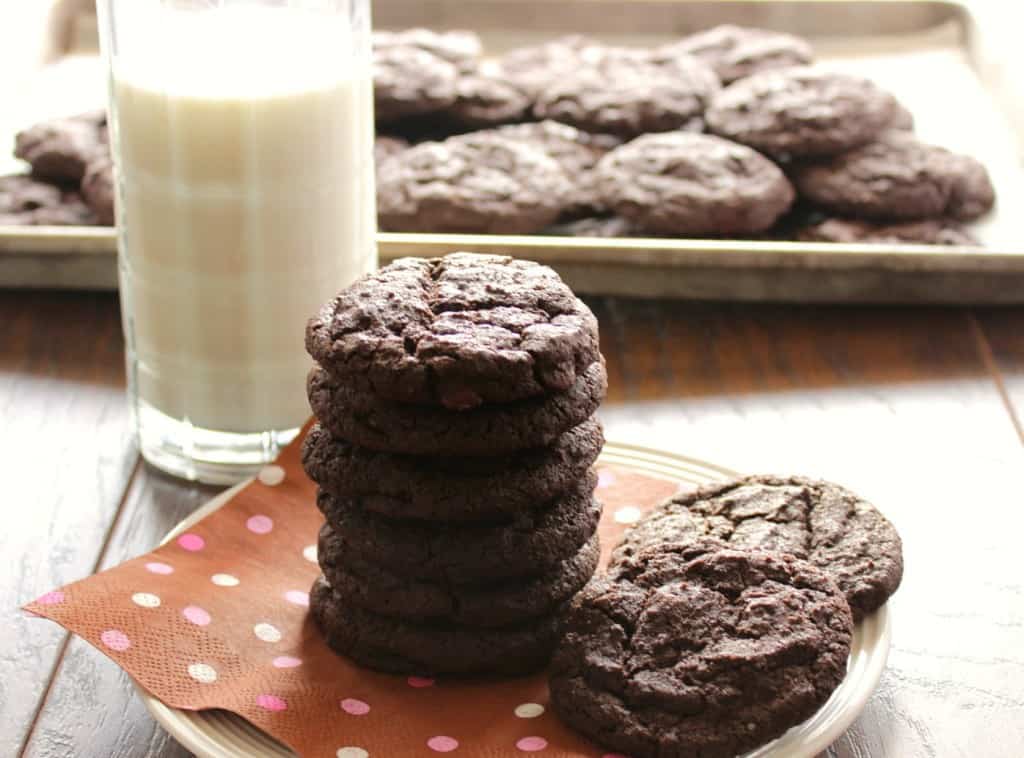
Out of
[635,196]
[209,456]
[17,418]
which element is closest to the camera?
[209,456]

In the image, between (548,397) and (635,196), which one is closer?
(548,397)

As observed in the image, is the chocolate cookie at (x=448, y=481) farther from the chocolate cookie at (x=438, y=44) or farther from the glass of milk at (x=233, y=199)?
the chocolate cookie at (x=438, y=44)

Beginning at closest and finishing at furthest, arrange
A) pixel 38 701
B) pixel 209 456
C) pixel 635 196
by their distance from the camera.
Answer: pixel 38 701 → pixel 209 456 → pixel 635 196

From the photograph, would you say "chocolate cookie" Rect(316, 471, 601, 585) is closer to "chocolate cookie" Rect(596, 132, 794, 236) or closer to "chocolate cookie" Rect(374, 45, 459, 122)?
"chocolate cookie" Rect(596, 132, 794, 236)

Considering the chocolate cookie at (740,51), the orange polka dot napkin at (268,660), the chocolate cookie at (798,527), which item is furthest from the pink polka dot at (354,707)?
the chocolate cookie at (740,51)

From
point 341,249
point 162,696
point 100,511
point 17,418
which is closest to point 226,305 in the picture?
point 341,249

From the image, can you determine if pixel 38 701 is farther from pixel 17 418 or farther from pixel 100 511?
pixel 17 418

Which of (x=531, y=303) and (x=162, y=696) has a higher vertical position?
(x=531, y=303)
